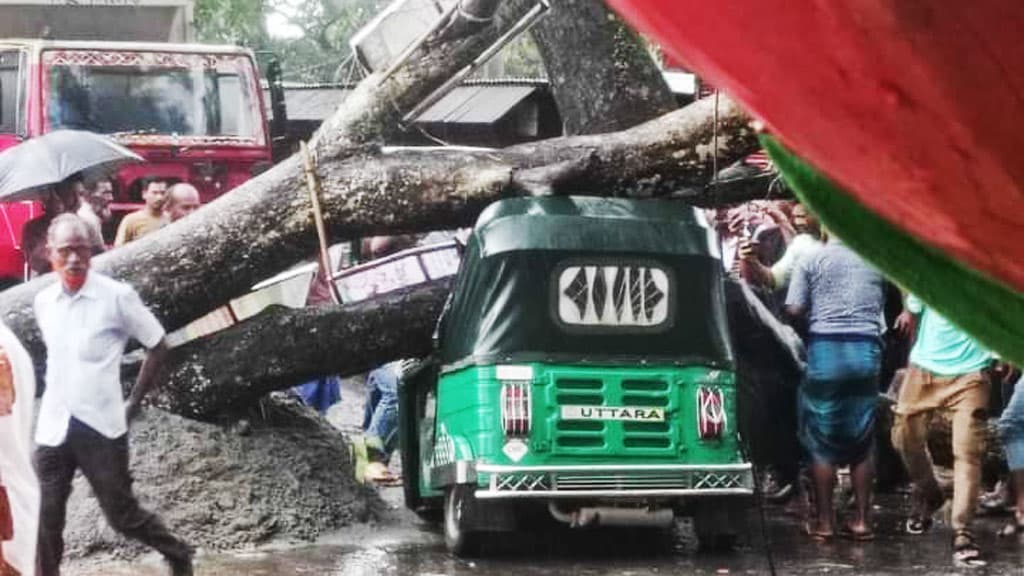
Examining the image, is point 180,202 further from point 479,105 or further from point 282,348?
point 479,105

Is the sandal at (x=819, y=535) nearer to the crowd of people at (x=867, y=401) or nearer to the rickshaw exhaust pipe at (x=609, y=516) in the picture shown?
the crowd of people at (x=867, y=401)

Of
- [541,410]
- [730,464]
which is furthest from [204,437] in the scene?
[730,464]

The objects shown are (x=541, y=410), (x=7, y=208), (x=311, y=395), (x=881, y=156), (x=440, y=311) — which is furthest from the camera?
(x=7, y=208)

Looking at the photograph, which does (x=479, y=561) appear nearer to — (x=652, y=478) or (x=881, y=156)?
(x=652, y=478)

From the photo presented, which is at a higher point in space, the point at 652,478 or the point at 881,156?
the point at 881,156

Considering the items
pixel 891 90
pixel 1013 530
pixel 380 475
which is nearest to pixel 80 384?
pixel 380 475

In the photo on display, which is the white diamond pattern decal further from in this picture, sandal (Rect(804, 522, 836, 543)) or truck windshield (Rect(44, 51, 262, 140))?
truck windshield (Rect(44, 51, 262, 140))

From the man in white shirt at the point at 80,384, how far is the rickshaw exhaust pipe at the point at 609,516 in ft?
7.11

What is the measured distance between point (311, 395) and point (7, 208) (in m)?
4.01

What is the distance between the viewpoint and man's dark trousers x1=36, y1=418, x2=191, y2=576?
7.63m

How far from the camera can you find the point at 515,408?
27.7ft

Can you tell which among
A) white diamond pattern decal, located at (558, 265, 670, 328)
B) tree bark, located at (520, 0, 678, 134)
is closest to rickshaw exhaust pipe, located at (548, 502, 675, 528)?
A: white diamond pattern decal, located at (558, 265, 670, 328)

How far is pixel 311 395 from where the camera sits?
39.2ft

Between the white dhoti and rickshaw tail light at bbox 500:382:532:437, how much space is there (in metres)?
3.34
